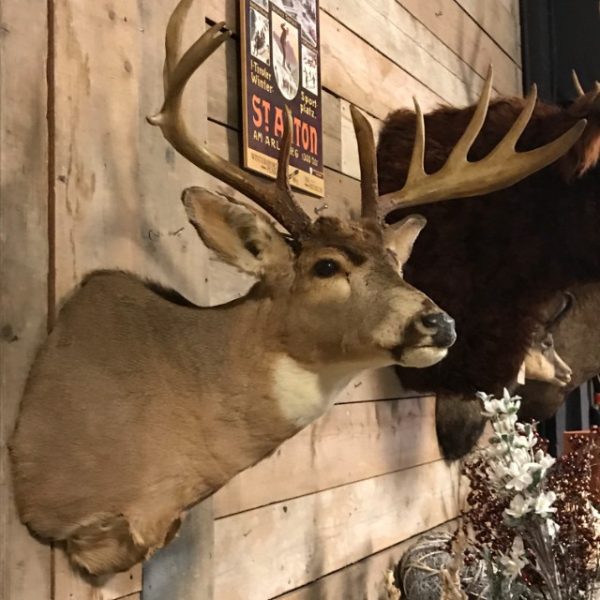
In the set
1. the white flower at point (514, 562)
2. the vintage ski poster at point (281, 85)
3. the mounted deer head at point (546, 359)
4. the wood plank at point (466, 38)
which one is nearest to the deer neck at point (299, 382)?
the vintage ski poster at point (281, 85)

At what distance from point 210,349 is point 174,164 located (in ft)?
1.02

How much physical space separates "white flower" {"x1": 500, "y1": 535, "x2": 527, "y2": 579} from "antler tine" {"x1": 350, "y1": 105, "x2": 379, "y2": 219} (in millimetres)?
665

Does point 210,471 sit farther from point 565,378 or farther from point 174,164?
point 565,378

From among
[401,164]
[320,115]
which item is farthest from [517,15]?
[320,115]

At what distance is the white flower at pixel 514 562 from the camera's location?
1.33 m

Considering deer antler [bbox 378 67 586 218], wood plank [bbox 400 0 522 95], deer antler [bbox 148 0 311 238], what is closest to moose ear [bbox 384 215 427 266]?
deer antler [bbox 378 67 586 218]

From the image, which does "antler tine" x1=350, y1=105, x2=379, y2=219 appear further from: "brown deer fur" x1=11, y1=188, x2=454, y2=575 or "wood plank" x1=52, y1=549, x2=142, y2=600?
"wood plank" x1=52, y1=549, x2=142, y2=600

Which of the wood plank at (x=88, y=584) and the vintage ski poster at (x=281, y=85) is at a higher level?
the vintage ski poster at (x=281, y=85)

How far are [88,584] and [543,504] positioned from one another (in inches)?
27.9

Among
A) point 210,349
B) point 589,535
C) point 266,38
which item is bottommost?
point 589,535

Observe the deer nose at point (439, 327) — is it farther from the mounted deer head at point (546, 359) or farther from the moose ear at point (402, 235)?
the mounted deer head at point (546, 359)

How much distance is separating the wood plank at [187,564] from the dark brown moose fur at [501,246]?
2.39 feet

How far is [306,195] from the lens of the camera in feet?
4.78

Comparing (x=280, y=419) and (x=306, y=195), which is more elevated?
(x=306, y=195)
